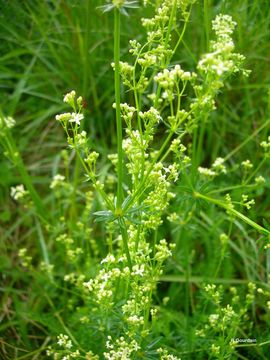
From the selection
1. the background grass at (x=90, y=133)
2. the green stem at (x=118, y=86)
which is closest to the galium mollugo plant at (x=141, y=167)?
the green stem at (x=118, y=86)

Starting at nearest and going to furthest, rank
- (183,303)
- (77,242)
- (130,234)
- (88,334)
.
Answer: (130,234)
(88,334)
(183,303)
(77,242)

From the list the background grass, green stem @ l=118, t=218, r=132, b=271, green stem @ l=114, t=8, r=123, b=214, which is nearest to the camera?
green stem @ l=114, t=8, r=123, b=214

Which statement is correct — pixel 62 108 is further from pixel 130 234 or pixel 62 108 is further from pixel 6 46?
pixel 130 234

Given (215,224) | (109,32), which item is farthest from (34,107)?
(215,224)

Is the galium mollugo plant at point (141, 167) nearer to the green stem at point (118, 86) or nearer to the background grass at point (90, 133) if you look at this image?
the green stem at point (118, 86)

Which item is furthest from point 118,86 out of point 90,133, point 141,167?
point 90,133

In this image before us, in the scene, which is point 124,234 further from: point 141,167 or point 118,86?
point 118,86

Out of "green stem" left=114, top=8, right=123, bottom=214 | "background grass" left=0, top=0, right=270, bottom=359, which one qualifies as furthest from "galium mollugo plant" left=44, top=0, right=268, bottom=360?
"background grass" left=0, top=0, right=270, bottom=359

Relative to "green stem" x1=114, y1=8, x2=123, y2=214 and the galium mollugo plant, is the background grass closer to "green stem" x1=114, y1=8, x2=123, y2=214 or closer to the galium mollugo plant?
the galium mollugo plant
